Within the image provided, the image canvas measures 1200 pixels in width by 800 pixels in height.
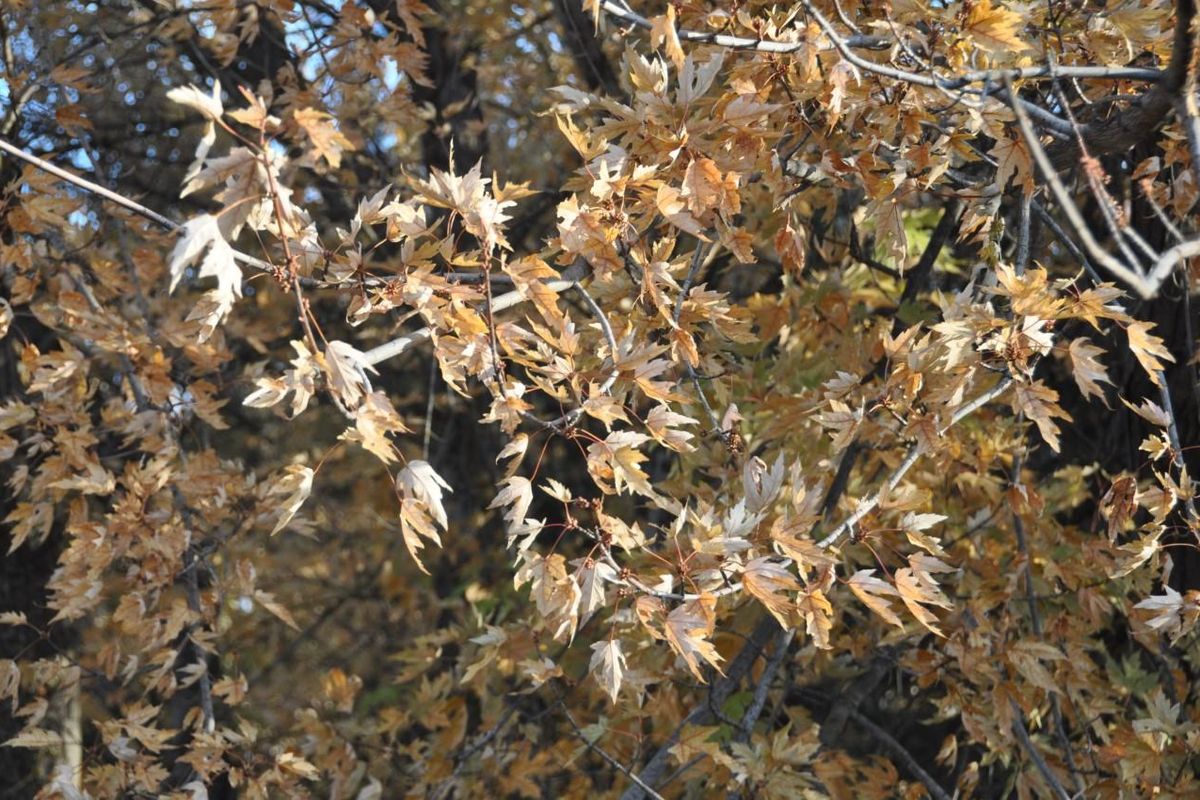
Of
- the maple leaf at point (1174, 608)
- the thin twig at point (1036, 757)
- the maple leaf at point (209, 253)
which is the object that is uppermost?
the maple leaf at point (209, 253)

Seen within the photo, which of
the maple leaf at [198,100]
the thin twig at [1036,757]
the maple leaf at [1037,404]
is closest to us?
the maple leaf at [198,100]

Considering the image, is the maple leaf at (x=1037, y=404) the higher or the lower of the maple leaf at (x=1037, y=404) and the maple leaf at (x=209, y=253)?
the lower

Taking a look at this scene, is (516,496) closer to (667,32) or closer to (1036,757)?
(667,32)

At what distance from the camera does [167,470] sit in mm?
3398

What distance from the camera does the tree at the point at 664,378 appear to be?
2.27m

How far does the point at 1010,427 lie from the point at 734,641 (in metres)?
1.09

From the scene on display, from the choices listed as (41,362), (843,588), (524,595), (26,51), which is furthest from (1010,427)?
(26,51)

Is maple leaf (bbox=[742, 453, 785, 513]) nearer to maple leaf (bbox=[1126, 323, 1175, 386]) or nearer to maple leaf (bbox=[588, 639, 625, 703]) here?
maple leaf (bbox=[588, 639, 625, 703])

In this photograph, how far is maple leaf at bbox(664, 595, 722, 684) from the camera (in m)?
2.17

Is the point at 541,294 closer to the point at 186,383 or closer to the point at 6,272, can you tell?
the point at 186,383

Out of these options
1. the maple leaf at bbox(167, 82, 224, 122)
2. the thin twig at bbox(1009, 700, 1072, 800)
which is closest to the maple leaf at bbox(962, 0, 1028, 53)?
the maple leaf at bbox(167, 82, 224, 122)

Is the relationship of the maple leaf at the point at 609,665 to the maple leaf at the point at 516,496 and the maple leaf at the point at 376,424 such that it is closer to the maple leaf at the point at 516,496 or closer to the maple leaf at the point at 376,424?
the maple leaf at the point at 516,496

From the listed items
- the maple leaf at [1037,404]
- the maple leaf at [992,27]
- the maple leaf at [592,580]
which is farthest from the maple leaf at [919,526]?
the maple leaf at [992,27]

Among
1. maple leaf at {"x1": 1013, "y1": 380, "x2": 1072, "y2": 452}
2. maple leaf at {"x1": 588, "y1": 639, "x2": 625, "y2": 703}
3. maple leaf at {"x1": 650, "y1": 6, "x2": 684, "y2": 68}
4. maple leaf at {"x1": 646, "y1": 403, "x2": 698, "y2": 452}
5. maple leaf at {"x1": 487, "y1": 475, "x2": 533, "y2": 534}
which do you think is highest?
maple leaf at {"x1": 650, "y1": 6, "x2": 684, "y2": 68}
